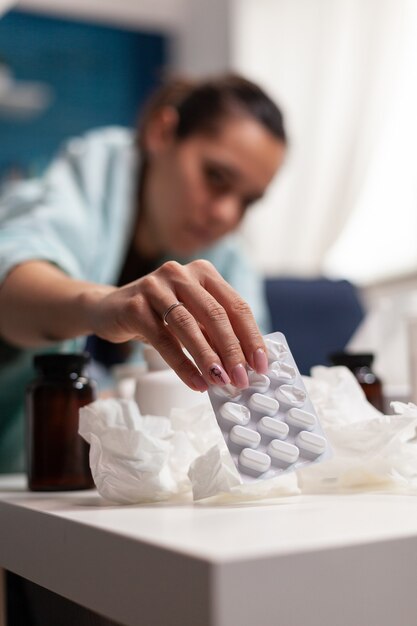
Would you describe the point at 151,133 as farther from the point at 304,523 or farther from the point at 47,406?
the point at 304,523

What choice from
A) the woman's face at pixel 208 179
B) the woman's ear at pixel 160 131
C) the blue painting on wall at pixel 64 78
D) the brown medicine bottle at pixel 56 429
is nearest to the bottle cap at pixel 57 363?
the brown medicine bottle at pixel 56 429

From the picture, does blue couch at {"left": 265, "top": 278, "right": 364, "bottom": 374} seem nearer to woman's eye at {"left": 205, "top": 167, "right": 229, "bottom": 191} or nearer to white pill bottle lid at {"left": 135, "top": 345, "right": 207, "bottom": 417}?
woman's eye at {"left": 205, "top": 167, "right": 229, "bottom": 191}

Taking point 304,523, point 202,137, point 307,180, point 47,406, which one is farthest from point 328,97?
point 304,523

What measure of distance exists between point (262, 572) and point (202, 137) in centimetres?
116

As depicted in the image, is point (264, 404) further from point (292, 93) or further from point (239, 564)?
point (292, 93)

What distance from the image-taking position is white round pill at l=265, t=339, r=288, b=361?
1.75ft

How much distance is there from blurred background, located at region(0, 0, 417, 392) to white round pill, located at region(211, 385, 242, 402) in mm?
1270

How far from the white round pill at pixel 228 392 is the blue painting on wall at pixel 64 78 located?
2608mm

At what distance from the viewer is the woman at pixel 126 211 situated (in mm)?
886

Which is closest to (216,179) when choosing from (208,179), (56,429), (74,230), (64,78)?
(208,179)

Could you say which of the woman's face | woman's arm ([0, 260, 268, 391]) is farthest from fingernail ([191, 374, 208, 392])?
the woman's face

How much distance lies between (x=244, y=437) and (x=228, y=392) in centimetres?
4

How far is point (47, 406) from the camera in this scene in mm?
666

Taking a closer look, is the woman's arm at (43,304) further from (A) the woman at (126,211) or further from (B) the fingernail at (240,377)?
(B) the fingernail at (240,377)
